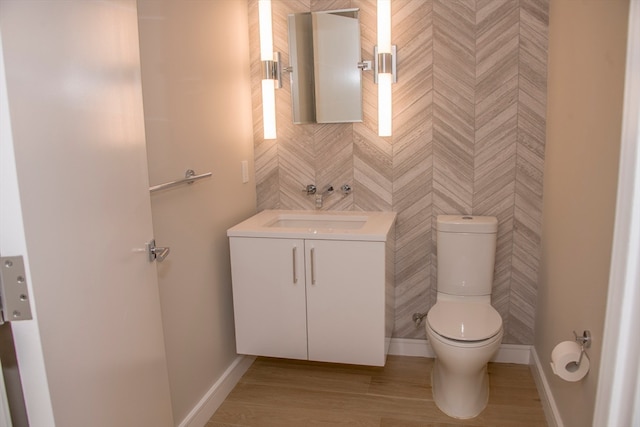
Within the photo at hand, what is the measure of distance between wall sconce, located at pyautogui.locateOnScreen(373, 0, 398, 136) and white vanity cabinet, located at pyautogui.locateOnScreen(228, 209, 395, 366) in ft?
1.92

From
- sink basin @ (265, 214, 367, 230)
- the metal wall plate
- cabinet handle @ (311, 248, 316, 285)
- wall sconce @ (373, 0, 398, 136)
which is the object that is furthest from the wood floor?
the metal wall plate

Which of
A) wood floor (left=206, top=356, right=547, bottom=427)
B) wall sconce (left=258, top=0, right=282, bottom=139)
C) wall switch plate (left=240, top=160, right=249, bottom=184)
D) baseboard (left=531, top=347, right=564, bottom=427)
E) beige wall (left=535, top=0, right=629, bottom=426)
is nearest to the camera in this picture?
beige wall (left=535, top=0, right=629, bottom=426)

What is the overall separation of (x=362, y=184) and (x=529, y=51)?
1.13m

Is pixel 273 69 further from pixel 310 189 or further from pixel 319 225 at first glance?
pixel 319 225

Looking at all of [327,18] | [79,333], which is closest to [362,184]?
[327,18]

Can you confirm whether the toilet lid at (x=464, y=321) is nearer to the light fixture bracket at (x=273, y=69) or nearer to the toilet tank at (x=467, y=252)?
the toilet tank at (x=467, y=252)

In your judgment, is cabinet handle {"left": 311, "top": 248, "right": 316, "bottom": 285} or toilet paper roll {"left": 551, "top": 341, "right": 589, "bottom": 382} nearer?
toilet paper roll {"left": 551, "top": 341, "right": 589, "bottom": 382}

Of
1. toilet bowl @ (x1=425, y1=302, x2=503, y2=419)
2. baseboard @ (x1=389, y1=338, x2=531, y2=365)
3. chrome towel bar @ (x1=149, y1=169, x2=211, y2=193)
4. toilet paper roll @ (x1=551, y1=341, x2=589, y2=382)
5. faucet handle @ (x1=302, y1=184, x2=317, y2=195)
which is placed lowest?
baseboard @ (x1=389, y1=338, x2=531, y2=365)

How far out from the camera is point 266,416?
2418 millimetres

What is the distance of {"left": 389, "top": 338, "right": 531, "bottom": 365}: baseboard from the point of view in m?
2.86

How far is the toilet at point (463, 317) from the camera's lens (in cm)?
226

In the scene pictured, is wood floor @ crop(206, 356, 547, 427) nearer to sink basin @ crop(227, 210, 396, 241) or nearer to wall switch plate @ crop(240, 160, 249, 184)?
sink basin @ crop(227, 210, 396, 241)

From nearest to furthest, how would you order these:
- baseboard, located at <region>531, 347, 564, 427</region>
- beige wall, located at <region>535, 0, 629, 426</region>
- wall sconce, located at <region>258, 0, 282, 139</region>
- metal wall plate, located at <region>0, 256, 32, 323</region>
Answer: metal wall plate, located at <region>0, 256, 32, 323</region>
beige wall, located at <region>535, 0, 629, 426</region>
baseboard, located at <region>531, 347, 564, 427</region>
wall sconce, located at <region>258, 0, 282, 139</region>

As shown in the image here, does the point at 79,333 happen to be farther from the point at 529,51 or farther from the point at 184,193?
the point at 529,51
